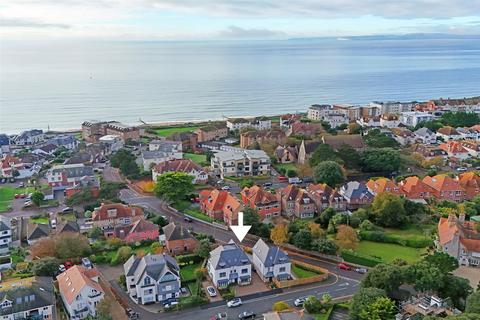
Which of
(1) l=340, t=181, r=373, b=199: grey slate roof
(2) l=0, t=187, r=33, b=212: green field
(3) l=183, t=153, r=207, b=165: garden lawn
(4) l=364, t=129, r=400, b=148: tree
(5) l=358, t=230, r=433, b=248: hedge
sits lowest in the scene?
(5) l=358, t=230, r=433, b=248: hedge

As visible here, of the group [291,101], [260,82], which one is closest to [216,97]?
[291,101]

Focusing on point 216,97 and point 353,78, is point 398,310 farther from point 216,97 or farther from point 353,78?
point 353,78

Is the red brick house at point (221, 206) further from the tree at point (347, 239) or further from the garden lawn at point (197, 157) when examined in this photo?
the garden lawn at point (197, 157)

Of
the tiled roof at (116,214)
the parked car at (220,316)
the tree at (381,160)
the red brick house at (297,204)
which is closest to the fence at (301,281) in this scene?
the parked car at (220,316)

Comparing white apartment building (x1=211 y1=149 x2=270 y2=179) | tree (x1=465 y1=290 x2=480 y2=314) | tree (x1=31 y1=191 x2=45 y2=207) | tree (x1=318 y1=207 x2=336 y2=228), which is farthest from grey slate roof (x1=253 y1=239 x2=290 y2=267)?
tree (x1=31 y1=191 x2=45 y2=207)

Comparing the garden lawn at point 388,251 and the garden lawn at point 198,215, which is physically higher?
the garden lawn at point 198,215

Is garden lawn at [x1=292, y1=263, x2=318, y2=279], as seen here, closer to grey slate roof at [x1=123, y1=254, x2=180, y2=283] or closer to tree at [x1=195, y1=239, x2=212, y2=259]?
tree at [x1=195, y1=239, x2=212, y2=259]
